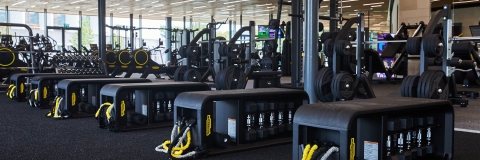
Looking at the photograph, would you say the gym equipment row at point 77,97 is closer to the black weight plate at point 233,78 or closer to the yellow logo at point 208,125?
the black weight plate at point 233,78

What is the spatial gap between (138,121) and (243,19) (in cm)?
1864

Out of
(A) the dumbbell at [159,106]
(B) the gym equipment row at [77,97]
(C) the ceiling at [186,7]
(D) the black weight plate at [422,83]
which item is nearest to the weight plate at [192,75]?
(B) the gym equipment row at [77,97]

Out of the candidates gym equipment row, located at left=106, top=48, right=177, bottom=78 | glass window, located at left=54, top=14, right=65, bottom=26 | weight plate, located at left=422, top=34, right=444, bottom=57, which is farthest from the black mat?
glass window, located at left=54, top=14, right=65, bottom=26

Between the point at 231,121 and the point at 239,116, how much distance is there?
0.09 metres

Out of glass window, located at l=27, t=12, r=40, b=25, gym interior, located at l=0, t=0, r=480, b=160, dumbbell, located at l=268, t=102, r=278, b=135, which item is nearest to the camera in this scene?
gym interior, located at l=0, t=0, r=480, b=160

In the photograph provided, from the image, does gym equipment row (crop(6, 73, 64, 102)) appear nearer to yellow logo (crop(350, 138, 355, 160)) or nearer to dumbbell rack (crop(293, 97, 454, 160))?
dumbbell rack (crop(293, 97, 454, 160))

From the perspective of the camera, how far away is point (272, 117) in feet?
12.4

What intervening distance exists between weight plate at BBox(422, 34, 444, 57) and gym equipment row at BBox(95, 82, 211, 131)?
247 cm

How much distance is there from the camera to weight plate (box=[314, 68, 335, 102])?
5.70m

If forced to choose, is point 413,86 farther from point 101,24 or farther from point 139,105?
point 101,24

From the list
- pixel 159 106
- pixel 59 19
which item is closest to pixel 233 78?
pixel 159 106

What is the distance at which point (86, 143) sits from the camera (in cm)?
383

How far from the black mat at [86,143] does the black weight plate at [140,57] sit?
21.7 feet

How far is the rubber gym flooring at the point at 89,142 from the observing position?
335 cm
